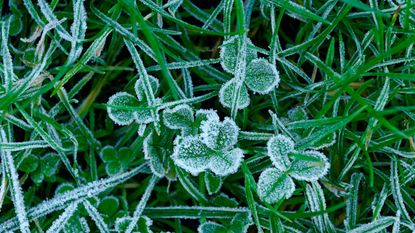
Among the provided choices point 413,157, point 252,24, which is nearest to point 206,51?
point 252,24

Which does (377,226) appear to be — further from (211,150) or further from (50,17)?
(50,17)

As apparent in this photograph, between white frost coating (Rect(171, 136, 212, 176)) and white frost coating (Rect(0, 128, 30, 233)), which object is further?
white frost coating (Rect(0, 128, 30, 233))

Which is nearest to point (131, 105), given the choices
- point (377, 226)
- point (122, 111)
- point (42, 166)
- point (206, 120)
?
point (122, 111)

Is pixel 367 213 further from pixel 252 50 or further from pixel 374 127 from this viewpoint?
pixel 252 50

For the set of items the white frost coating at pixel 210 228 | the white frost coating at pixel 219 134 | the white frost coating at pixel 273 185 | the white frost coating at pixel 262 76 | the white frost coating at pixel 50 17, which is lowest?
the white frost coating at pixel 210 228

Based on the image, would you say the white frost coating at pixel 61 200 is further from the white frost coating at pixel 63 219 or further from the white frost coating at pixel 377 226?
the white frost coating at pixel 377 226

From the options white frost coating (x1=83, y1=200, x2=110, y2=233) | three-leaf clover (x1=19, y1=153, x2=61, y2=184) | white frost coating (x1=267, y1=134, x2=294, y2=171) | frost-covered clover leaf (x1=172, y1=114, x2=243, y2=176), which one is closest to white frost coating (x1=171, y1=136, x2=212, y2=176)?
frost-covered clover leaf (x1=172, y1=114, x2=243, y2=176)

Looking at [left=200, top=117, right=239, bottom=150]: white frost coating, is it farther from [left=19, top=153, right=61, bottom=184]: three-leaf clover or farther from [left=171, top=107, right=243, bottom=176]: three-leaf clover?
[left=19, top=153, right=61, bottom=184]: three-leaf clover

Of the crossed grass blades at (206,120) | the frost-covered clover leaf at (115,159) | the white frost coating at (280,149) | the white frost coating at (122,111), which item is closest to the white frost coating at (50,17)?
the crossed grass blades at (206,120)
